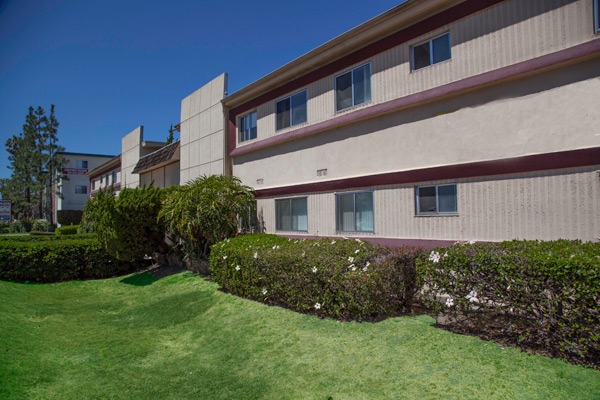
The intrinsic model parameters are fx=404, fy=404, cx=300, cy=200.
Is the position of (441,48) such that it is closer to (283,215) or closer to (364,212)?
(364,212)

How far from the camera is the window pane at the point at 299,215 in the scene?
12.9m

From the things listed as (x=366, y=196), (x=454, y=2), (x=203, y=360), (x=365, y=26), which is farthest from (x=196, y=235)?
(x=454, y=2)

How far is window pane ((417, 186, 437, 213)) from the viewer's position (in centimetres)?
930

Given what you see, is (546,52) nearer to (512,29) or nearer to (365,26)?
(512,29)

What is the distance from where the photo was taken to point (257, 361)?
6035 mm

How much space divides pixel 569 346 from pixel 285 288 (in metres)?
4.88

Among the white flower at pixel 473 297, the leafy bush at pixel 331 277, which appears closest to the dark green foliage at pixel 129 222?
the leafy bush at pixel 331 277

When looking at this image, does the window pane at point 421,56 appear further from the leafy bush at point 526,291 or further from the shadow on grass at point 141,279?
the shadow on grass at point 141,279

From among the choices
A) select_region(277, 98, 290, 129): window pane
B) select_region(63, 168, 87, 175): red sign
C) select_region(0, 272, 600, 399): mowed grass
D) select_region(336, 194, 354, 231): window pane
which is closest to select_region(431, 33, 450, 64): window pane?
select_region(336, 194, 354, 231): window pane

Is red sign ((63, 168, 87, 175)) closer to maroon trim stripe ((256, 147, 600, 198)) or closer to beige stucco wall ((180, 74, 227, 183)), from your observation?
beige stucco wall ((180, 74, 227, 183))

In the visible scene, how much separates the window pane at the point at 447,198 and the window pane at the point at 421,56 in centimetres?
306

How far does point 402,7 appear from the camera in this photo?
9.67 metres

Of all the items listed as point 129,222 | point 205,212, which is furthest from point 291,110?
point 129,222

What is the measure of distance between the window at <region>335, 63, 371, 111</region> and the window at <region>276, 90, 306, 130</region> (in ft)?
5.24
